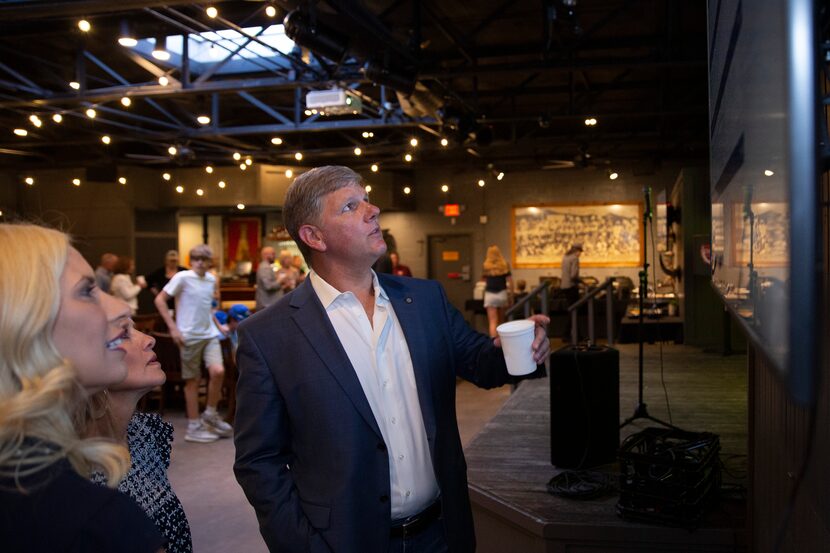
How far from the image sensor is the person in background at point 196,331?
708cm

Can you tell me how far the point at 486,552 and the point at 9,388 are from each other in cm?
331

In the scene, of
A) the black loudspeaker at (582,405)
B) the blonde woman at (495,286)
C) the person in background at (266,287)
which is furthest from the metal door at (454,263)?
the black loudspeaker at (582,405)

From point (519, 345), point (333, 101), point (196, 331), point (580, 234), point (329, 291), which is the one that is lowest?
point (196, 331)

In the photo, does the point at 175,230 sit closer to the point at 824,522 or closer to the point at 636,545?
the point at 636,545

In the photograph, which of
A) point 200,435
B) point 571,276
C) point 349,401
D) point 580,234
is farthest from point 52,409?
point 580,234

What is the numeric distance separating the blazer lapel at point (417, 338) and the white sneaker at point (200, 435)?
5.35 m

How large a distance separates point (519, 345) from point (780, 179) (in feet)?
4.64

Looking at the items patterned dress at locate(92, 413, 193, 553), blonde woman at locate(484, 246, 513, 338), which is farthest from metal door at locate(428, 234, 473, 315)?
patterned dress at locate(92, 413, 193, 553)

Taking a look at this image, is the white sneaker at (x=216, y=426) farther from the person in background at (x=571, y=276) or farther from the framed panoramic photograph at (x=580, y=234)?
the framed panoramic photograph at (x=580, y=234)

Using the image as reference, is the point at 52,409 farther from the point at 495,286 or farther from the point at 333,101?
the point at 495,286

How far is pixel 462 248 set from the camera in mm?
21094

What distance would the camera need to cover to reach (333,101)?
9109 millimetres

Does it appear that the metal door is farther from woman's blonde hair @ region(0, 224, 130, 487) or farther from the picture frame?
woman's blonde hair @ region(0, 224, 130, 487)

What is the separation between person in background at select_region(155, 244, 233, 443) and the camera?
23.2ft
